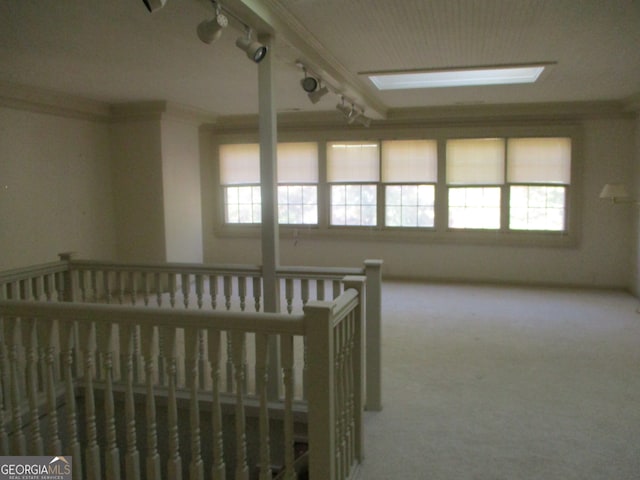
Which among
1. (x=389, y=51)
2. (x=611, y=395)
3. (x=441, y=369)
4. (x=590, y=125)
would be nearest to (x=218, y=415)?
(x=441, y=369)

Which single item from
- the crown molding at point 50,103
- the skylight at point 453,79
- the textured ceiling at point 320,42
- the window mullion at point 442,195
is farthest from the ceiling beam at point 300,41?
the crown molding at point 50,103

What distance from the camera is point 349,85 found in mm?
5793

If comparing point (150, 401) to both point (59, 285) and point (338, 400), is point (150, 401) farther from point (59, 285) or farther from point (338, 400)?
point (59, 285)

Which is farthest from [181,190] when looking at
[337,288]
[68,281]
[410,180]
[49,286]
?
[337,288]

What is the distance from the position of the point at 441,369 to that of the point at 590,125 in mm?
5216

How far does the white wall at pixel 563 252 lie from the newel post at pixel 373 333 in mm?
5191

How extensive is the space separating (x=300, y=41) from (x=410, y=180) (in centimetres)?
487

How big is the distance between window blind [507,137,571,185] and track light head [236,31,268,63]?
5.74m

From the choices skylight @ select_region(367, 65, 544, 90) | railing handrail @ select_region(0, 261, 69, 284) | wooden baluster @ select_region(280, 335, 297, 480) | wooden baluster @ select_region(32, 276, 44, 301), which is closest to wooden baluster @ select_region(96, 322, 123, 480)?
wooden baluster @ select_region(280, 335, 297, 480)

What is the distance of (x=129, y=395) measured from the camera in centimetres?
241

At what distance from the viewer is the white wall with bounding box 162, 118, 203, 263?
302 inches

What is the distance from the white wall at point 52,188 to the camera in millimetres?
6039

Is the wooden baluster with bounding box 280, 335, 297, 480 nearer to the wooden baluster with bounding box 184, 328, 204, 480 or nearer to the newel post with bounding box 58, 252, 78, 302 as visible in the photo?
the wooden baluster with bounding box 184, 328, 204, 480

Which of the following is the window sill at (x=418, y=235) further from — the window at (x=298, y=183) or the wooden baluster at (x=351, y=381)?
the wooden baluster at (x=351, y=381)
